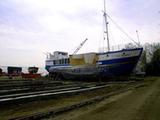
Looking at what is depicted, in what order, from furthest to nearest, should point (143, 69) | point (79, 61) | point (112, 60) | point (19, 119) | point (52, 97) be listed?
point (143, 69) → point (79, 61) → point (112, 60) → point (52, 97) → point (19, 119)

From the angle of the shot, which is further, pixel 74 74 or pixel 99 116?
pixel 74 74

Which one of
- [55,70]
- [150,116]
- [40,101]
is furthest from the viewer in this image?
[55,70]

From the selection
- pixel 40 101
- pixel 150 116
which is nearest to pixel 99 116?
pixel 150 116

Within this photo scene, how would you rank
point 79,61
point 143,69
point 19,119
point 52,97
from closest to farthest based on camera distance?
1. point 19,119
2. point 52,97
3. point 79,61
4. point 143,69

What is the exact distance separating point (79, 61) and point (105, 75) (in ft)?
15.0

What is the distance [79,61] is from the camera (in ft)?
98.7

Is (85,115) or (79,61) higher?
(79,61)

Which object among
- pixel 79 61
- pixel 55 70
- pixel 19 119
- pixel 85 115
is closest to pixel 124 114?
pixel 85 115

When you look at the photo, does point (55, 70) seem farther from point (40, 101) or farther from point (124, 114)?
point (124, 114)

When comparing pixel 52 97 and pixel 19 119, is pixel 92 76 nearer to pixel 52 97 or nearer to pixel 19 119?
pixel 52 97

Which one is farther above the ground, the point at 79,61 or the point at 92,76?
the point at 79,61

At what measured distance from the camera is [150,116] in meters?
6.99

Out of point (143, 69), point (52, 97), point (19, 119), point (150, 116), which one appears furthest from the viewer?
point (143, 69)

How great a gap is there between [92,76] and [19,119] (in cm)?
2252
